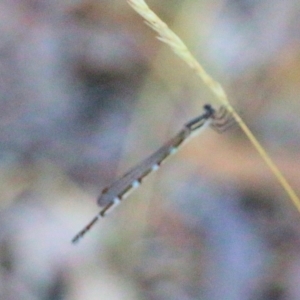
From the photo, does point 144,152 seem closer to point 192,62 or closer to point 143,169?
point 143,169

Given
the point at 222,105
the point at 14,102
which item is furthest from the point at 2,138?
the point at 222,105

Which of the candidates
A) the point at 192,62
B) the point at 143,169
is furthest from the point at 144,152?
the point at 192,62

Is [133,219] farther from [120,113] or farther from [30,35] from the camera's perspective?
[30,35]
